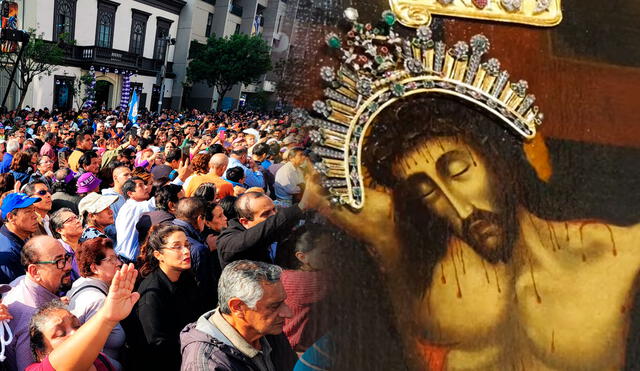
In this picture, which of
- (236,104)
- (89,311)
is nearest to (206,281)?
(89,311)

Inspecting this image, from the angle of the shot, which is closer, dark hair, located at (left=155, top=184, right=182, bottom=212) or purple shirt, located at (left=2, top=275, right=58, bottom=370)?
purple shirt, located at (left=2, top=275, right=58, bottom=370)

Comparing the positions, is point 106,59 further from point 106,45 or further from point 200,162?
point 200,162

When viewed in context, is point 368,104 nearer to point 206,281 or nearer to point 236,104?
point 206,281

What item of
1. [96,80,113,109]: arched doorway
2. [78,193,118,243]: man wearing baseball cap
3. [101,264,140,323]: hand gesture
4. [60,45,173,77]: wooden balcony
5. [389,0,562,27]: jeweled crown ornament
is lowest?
[96,80,113,109]: arched doorway

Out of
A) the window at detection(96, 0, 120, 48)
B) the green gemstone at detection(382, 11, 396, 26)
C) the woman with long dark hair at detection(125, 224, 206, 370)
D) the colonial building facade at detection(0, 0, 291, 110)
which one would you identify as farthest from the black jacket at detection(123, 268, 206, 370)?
the window at detection(96, 0, 120, 48)

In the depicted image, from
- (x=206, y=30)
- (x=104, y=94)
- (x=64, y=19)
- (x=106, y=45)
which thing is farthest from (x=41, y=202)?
(x=206, y=30)

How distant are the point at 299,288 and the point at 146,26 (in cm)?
2493

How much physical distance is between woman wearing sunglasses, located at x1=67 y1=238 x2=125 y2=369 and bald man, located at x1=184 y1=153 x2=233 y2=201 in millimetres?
1763

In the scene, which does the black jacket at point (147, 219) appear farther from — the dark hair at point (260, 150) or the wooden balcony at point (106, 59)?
the wooden balcony at point (106, 59)

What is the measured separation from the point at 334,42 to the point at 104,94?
2466 centimetres

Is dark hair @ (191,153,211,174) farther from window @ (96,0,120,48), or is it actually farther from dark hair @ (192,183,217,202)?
window @ (96,0,120,48)

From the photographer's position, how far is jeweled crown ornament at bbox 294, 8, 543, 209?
168 centimetres

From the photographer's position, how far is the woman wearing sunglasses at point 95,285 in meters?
2.31

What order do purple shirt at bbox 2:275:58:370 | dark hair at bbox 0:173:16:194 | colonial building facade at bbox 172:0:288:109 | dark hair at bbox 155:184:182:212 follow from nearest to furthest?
1. purple shirt at bbox 2:275:58:370
2. dark hair at bbox 155:184:182:212
3. dark hair at bbox 0:173:16:194
4. colonial building facade at bbox 172:0:288:109
